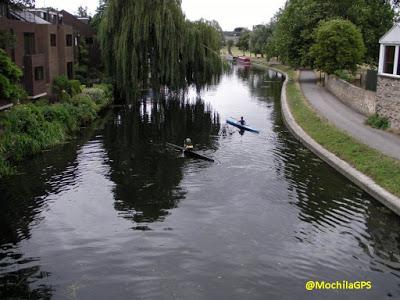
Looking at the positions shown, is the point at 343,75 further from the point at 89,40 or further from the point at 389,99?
the point at 89,40

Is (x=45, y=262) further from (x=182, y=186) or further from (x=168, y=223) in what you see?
(x=182, y=186)

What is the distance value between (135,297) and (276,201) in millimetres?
8085

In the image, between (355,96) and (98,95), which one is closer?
(355,96)

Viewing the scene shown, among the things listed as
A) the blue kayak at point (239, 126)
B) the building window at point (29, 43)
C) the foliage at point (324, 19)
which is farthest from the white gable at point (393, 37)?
the building window at point (29, 43)

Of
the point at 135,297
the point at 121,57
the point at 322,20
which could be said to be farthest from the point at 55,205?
the point at 322,20

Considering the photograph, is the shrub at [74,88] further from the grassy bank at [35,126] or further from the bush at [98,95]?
the grassy bank at [35,126]

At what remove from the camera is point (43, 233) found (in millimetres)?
15461

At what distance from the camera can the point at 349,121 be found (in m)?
30.0

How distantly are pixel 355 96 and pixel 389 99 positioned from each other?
8.20 metres

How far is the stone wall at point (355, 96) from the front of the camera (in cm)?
3134

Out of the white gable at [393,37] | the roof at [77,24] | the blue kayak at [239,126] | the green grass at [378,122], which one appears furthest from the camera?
the roof at [77,24]

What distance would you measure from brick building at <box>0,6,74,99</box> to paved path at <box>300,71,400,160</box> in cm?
2026

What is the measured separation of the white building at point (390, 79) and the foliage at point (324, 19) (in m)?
23.0

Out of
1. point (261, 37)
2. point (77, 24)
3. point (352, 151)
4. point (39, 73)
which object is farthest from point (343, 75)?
point (261, 37)
